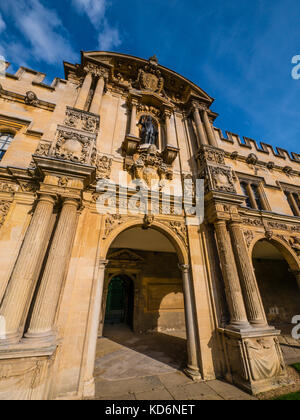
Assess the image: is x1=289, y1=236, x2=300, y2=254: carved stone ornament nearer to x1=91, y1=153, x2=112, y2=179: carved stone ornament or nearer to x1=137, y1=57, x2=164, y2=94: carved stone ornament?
x1=91, y1=153, x2=112, y2=179: carved stone ornament

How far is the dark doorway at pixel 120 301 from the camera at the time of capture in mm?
11095

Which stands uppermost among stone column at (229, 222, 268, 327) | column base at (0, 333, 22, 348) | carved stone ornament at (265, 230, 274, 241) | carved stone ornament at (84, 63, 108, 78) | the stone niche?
carved stone ornament at (84, 63, 108, 78)

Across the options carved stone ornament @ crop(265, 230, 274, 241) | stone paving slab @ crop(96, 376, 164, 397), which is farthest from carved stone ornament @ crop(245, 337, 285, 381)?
carved stone ornament @ crop(265, 230, 274, 241)

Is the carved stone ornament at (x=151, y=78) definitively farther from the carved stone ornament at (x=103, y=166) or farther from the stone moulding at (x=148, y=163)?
the carved stone ornament at (x=103, y=166)

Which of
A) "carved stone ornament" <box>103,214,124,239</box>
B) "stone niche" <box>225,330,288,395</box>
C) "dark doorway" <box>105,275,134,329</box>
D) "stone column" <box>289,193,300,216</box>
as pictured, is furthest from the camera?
"dark doorway" <box>105,275,134,329</box>

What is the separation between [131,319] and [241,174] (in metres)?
11.4

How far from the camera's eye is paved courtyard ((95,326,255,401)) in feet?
12.3

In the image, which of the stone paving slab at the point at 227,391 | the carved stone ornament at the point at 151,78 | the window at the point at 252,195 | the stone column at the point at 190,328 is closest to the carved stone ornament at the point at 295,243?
the window at the point at 252,195

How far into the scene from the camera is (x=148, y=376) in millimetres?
4598

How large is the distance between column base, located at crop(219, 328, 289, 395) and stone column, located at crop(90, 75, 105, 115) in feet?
30.8

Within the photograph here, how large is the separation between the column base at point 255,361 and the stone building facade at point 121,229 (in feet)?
0.09

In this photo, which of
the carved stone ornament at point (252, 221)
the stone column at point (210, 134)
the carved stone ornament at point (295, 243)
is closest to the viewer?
the carved stone ornament at point (252, 221)

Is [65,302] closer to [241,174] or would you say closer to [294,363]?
[294,363]
